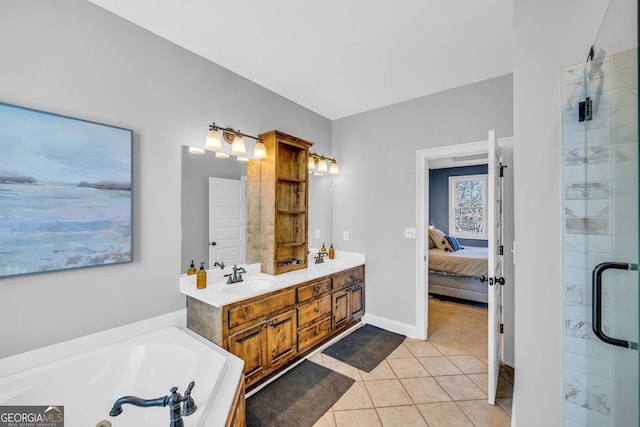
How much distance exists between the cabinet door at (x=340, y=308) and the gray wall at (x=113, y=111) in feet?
4.92

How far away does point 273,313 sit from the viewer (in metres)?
2.12

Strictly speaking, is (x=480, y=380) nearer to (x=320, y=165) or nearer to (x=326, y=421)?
(x=326, y=421)

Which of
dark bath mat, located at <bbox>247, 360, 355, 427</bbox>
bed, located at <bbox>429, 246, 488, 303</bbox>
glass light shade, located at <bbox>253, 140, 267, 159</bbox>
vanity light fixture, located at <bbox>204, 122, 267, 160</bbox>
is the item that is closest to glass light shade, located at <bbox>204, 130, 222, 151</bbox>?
vanity light fixture, located at <bbox>204, 122, 267, 160</bbox>

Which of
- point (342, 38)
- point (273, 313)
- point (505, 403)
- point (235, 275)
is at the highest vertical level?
point (342, 38)

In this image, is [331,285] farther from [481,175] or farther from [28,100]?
[481,175]

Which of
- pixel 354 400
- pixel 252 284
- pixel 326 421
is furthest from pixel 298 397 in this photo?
pixel 252 284

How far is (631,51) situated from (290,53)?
1996 millimetres

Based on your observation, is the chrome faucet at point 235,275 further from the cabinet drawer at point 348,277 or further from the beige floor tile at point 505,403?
the beige floor tile at point 505,403

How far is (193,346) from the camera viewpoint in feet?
5.37

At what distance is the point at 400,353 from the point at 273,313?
1.43 m

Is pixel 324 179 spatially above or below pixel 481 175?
below

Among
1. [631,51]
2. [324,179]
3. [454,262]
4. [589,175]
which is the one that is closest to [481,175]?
[454,262]

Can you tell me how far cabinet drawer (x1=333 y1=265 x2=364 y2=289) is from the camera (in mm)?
2861

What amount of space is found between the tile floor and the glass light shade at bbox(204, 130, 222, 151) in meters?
2.13
